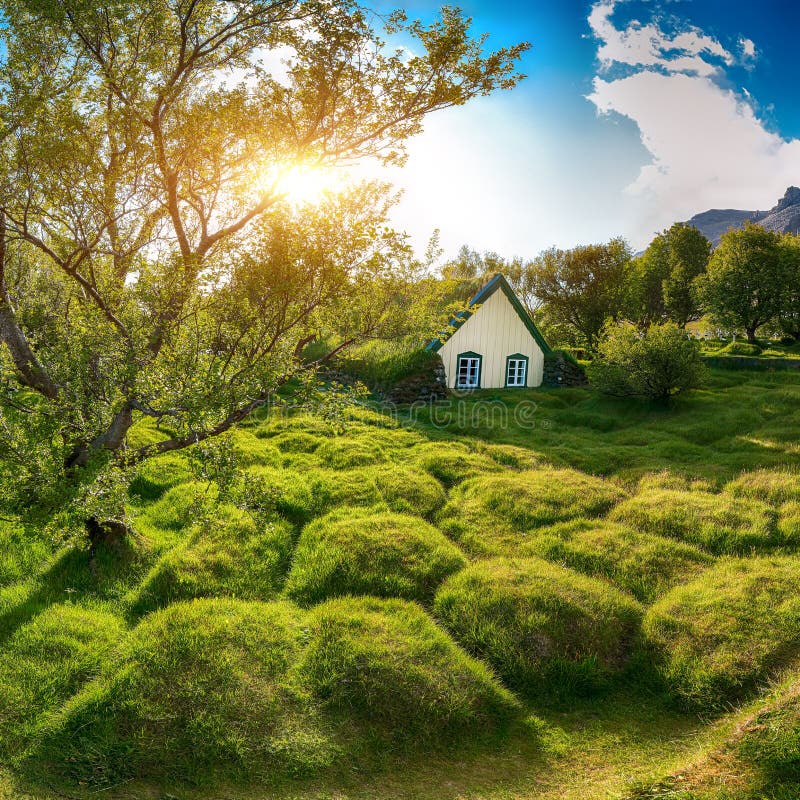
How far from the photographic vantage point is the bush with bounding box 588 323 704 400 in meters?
21.3

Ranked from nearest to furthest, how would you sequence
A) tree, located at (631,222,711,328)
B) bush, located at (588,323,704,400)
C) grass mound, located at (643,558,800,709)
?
grass mound, located at (643,558,800,709) → bush, located at (588,323,704,400) → tree, located at (631,222,711,328)

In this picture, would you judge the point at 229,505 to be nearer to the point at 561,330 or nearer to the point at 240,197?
the point at 240,197

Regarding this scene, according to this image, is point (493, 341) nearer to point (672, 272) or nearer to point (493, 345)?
point (493, 345)

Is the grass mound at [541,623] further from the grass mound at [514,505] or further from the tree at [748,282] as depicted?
the tree at [748,282]

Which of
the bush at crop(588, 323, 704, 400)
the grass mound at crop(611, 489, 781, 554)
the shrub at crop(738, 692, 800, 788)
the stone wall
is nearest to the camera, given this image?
the shrub at crop(738, 692, 800, 788)

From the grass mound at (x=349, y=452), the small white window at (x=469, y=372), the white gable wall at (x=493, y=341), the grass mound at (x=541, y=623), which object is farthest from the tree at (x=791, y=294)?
the grass mound at (x=541, y=623)

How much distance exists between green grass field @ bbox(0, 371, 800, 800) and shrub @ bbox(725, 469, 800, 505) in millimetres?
100

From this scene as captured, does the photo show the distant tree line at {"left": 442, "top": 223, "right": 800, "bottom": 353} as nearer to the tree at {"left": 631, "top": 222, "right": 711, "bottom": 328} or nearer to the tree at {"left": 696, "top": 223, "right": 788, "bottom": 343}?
the tree at {"left": 696, "top": 223, "right": 788, "bottom": 343}

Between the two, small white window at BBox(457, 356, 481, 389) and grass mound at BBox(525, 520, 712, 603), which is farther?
small white window at BBox(457, 356, 481, 389)

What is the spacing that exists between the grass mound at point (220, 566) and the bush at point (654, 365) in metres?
17.1

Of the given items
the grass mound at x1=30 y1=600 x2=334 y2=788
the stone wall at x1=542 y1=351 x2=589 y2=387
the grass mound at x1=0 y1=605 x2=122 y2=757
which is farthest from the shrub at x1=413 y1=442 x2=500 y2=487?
the stone wall at x1=542 y1=351 x2=589 y2=387

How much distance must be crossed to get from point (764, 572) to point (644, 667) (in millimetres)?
3360

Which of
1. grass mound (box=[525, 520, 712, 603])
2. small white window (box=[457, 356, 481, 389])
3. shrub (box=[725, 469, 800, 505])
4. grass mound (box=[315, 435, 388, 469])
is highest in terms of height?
small white window (box=[457, 356, 481, 389])

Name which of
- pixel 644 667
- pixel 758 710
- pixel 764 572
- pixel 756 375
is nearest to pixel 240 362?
pixel 644 667
